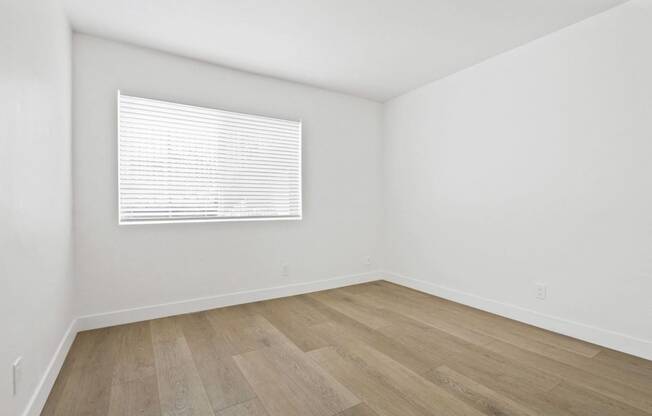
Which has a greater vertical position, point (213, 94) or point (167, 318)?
point (213, 94)

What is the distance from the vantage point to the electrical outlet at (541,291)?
9.13ft

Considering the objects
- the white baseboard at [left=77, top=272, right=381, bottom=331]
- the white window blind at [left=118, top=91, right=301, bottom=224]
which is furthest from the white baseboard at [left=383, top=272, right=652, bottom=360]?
the white window blind at [left=118, top=91, right=301, bottom=224]

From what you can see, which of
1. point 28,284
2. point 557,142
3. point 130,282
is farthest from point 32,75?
point 557,142

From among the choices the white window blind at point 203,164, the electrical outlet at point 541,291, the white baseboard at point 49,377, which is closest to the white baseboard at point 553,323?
the electrical outlet at point 541,291

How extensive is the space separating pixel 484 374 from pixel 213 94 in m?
3.39

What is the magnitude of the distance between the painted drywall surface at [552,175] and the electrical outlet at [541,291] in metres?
0.04

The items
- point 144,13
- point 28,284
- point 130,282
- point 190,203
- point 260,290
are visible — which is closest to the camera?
point 28,284

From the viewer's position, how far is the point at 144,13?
96.0 inches

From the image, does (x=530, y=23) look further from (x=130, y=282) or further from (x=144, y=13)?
(x=130, y=282)

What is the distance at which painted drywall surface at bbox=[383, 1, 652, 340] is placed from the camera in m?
2.30

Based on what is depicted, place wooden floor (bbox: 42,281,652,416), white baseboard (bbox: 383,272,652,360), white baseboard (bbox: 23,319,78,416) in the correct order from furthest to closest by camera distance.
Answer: white baseboard (bbox: 383,272,652,360) < wooden floor (bbox: 42,281,652,416) < white baseboard (bbox: 23,319,78,416)

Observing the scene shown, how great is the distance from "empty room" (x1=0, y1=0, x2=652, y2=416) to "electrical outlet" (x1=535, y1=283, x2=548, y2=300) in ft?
0.04

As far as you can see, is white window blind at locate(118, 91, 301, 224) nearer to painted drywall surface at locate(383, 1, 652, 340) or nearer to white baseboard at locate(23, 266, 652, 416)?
white baseboard at locate(23, 266, 652, 416)

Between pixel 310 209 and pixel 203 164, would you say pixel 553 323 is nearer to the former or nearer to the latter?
pixel 310 209
